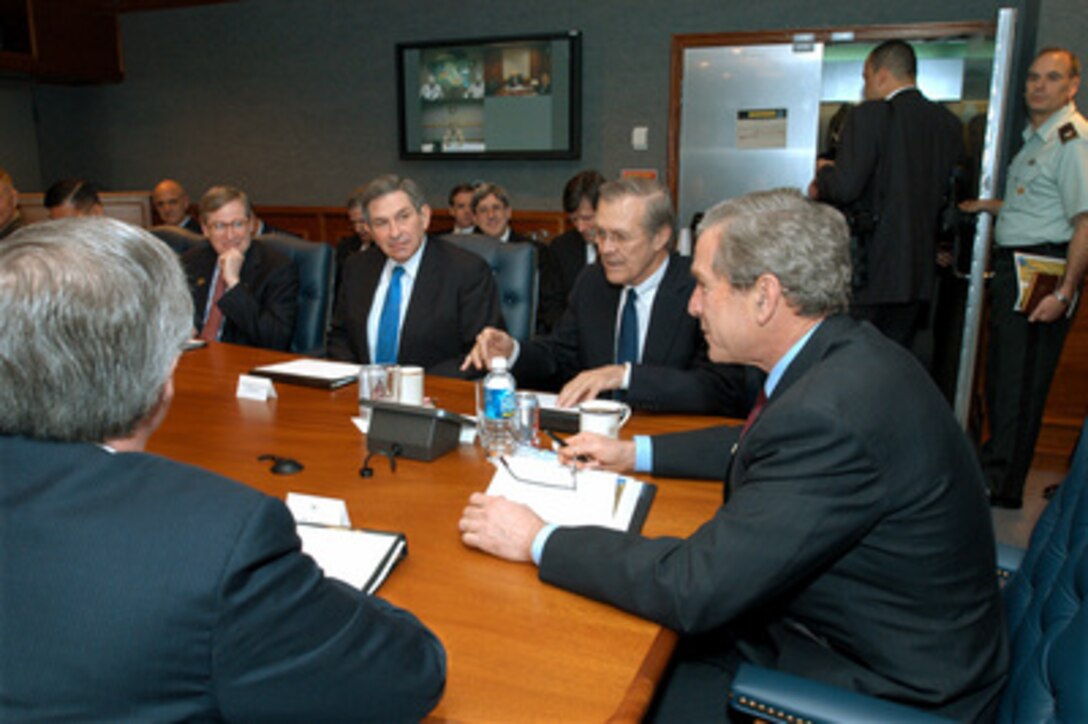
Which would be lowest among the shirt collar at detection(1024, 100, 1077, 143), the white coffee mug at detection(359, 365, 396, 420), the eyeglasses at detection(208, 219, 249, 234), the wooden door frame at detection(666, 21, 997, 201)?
the white coffee mug at detection(359, 365, 396, 420)

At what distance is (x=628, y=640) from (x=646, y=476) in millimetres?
606

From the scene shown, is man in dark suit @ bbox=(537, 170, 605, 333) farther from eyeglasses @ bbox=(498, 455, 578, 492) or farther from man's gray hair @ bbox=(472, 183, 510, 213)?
eyeglasses @ bbox=(498, 455, 578, 492)

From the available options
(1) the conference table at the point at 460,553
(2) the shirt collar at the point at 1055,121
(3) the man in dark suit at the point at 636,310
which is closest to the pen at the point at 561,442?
(1) the conference table at the point at 460,553

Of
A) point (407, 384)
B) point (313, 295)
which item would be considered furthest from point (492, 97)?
point (407, 384)

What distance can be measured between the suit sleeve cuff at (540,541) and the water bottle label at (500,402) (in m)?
0.56

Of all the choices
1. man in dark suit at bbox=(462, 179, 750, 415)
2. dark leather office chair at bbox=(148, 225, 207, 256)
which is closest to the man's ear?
man in dark suit at bbox=(462, 179, 750, 415)

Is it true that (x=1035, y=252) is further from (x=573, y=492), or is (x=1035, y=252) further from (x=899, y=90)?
(x=573, y=492)

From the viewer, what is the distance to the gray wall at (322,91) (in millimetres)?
5613

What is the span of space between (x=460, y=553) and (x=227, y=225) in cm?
250

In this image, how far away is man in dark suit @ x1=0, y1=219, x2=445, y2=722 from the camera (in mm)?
689

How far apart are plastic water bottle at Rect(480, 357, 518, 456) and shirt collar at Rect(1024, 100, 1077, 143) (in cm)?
270

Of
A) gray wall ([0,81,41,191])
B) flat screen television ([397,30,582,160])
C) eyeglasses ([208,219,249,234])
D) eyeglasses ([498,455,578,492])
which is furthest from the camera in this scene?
gray wall ([0,81,41,191])

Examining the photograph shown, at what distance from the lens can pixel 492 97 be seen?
238 inches

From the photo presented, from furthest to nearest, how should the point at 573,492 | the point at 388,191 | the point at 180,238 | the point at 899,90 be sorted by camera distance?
1. the point at 180,238
2. the point at 899,90
3. the point at 388,191
4. the point at 573,492
